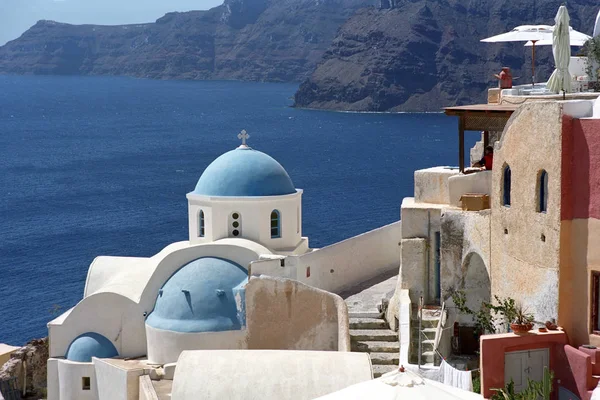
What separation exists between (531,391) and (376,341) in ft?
22.9

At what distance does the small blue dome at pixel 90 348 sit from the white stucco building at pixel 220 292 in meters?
0.02

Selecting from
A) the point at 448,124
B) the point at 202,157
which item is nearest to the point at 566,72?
the point at 202,157

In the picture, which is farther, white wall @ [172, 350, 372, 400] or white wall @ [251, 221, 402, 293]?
white wall @ [251, 221, 402, 293]

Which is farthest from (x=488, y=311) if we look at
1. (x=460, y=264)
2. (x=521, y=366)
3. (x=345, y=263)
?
(x=345, y=263)

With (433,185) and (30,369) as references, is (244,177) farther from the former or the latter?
(30,369)

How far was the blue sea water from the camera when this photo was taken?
60156mm

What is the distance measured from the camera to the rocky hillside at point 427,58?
174625 millimetres

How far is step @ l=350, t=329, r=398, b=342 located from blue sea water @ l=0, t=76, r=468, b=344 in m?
24.3

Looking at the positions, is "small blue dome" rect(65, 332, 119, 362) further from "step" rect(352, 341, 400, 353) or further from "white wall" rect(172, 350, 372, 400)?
"step" rect(352, 341, 400, 353)

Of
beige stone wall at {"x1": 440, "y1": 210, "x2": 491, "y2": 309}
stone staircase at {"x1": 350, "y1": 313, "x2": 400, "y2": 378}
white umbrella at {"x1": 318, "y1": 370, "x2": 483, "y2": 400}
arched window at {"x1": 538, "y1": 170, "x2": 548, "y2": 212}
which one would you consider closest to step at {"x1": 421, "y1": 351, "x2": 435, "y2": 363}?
stone staircase at {"x1": 350, "y1": 313, "x2": 400, "y2": 378}

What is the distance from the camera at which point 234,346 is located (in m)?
25.5

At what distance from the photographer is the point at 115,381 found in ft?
84.1

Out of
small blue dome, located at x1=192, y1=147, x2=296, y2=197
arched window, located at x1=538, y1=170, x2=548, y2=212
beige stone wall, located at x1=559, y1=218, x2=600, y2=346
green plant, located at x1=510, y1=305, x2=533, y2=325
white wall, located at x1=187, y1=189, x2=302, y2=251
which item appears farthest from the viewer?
small blue dome, located at x1=192, y1=147, x2=296, y2=197

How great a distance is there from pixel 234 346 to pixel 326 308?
2.34 m
